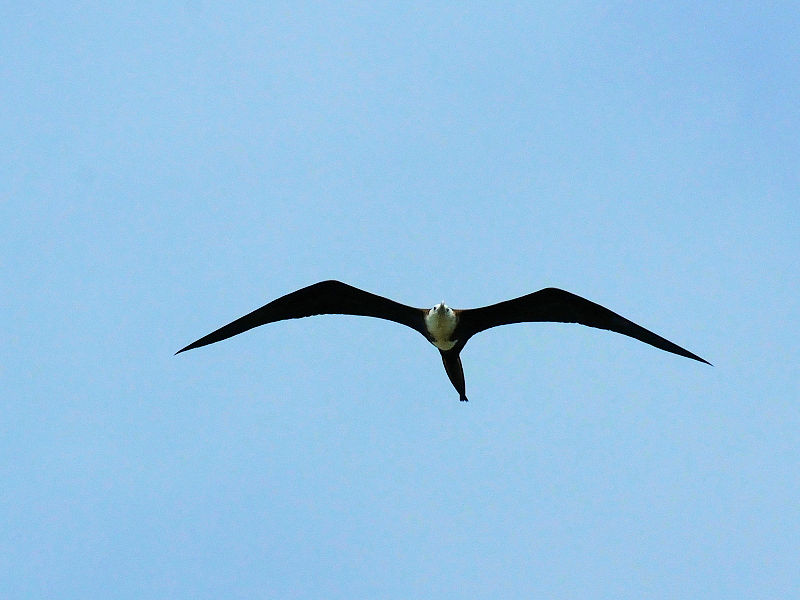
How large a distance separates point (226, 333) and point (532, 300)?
4.99 metres

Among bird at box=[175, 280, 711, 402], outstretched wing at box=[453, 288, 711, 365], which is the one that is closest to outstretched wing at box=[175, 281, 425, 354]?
bird at box=[175, 280, 711, 402]

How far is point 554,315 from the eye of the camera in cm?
1636

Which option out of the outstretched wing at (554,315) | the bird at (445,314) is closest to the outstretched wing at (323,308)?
the bird at (445,314)

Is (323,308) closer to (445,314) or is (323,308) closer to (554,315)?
(445,314)

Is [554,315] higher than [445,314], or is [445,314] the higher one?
[554,315]

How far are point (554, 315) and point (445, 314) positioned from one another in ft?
5.84

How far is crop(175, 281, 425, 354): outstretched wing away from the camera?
1625cm

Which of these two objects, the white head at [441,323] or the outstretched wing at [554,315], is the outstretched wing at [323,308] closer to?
the white head at [441,323]

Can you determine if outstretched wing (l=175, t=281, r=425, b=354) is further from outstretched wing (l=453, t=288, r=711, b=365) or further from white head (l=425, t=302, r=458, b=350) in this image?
outstretched wing (l=453, t=288, r=711, b=365)

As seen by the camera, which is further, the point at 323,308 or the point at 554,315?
the point at 323,308

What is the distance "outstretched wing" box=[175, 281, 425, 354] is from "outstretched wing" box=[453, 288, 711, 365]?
0.83 meters

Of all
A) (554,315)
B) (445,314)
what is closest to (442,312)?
(445,314)

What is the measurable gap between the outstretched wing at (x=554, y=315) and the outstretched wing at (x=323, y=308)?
2.74 feet

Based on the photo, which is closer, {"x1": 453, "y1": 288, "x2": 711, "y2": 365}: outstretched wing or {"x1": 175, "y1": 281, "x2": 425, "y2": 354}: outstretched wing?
{"x1": 453, "y1": 288, "x2": 711, "y2": 365}: outstretched wing
